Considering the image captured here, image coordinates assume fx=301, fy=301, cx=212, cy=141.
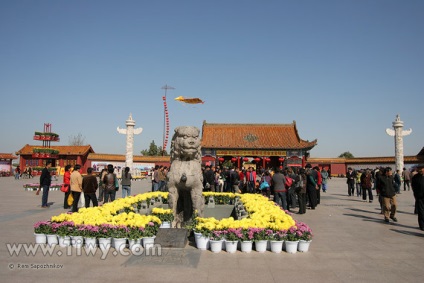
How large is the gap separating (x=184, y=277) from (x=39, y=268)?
195cm

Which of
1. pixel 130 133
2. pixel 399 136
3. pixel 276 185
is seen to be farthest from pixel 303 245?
pixel 399 136

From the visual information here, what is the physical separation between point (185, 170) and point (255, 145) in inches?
958

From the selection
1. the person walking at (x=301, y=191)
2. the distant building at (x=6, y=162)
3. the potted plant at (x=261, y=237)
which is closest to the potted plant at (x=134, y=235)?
the potted plant at (x=261, y=237)

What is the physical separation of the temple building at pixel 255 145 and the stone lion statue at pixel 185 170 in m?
22.7

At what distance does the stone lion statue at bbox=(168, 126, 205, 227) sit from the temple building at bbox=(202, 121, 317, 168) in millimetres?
22719

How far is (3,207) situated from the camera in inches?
366

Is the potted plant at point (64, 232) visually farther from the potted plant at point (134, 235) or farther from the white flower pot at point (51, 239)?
the potted plant at point (134, 235)

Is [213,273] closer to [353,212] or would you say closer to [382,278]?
[382,278]

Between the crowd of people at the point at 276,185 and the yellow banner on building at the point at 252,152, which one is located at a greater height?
the yellow banner on building at the point at 252,152

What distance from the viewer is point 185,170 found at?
19.2ft

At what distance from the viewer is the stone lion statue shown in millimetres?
5820

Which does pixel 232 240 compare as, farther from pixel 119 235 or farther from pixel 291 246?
pixel 119 235

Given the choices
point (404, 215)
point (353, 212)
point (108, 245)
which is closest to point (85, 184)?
point (108, 245)

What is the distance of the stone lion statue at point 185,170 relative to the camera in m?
5.82
